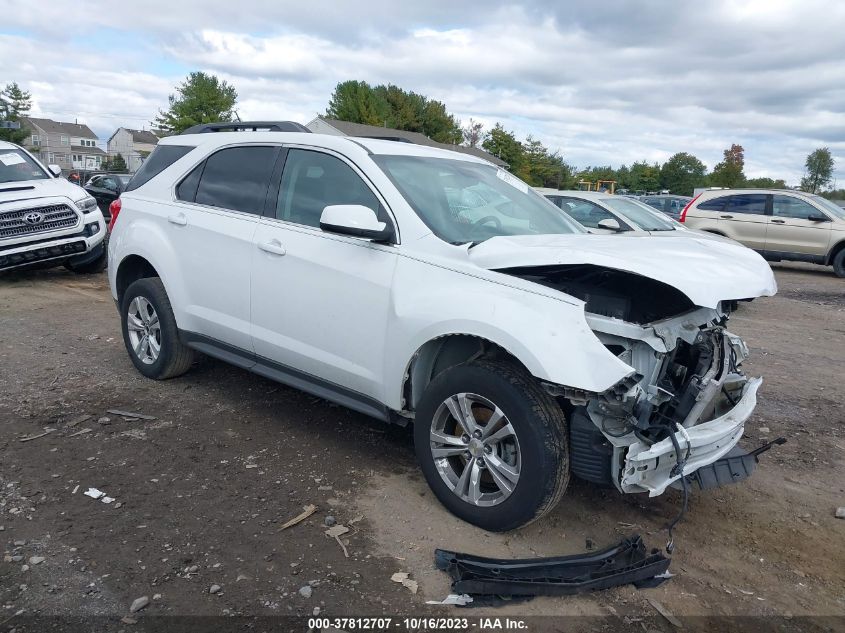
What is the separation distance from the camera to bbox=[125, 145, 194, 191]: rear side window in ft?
17.2

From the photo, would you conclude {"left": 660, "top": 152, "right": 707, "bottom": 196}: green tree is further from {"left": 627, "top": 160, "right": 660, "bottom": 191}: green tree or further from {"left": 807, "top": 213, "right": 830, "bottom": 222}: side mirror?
{"left": 807, "top": 213, "right": 830, "bottom": 222}: side mirror

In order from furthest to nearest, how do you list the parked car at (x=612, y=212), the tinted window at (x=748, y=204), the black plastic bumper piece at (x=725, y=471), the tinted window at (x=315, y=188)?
the tinted window at (x=748, y=204), the parked car at (x=612, y=212), the tinted window at (x=315, y=188), the black plastic bumper piece at (x=725, y=471)

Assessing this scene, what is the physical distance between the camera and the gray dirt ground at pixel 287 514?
290 centimetres

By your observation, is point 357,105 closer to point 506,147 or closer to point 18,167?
point 506,147

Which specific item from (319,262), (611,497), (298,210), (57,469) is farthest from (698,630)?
(57,469)

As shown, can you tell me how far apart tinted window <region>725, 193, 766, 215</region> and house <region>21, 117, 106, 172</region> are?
10712cm

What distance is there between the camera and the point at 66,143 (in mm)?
111562

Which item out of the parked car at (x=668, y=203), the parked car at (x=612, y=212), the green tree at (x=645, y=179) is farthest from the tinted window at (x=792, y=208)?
the green tree at (x=645, y=179)

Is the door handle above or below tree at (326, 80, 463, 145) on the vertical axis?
below

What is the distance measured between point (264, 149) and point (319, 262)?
1.11 metres

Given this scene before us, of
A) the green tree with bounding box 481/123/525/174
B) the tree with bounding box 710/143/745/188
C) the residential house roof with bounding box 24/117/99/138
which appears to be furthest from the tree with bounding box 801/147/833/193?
the residential house roof with bounding box 24/117/99/138

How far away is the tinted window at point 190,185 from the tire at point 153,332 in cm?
69

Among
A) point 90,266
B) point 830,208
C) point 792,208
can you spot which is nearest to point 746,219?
point 792,208

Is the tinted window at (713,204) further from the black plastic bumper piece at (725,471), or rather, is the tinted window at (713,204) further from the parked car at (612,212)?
the black plastic bumper piece at (725,471)
